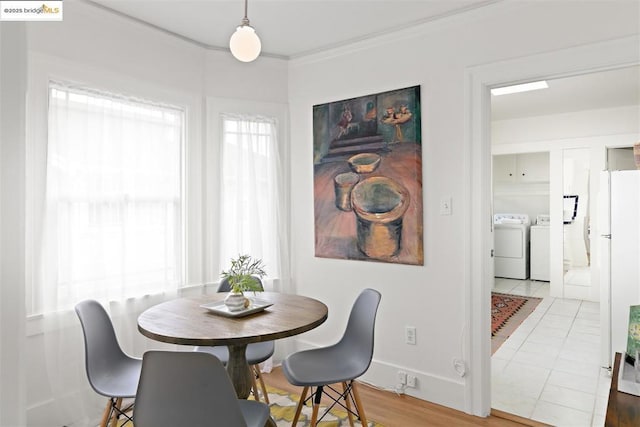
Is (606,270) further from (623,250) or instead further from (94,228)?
(94,228)

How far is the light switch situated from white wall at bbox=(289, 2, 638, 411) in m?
0.03

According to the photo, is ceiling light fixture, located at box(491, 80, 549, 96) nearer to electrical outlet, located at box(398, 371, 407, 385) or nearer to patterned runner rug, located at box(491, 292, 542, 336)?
patterned runner rug, located at box(491, 292, 542, 336)

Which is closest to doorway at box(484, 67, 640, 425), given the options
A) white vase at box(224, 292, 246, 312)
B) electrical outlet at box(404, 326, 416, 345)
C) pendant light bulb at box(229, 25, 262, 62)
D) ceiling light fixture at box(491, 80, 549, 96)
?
ceiling light fixture at box(491, 80, 549, 96)

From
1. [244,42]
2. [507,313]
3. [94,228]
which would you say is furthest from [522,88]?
[94,228]

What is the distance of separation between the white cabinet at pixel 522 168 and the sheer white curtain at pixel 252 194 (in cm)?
527

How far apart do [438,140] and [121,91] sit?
7.06 ft

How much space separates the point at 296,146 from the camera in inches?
140

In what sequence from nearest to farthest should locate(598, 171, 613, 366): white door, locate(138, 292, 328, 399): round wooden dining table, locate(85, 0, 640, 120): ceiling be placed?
locate(138, 292, 328, 399): round wooden dining table < locate(85, 0, 640, 120): ceiling < locate(598, 171, 613, 366): white door

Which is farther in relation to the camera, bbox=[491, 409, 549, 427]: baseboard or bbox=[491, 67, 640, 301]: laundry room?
bbox=[491, 67, 640, 301]: laundry room

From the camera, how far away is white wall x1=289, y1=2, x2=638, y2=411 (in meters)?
2.41

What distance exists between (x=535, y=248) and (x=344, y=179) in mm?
5232

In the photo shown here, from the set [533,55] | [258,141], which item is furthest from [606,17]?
[258,141]

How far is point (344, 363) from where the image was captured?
7.47 ft

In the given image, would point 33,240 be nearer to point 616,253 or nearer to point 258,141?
point 258,141
